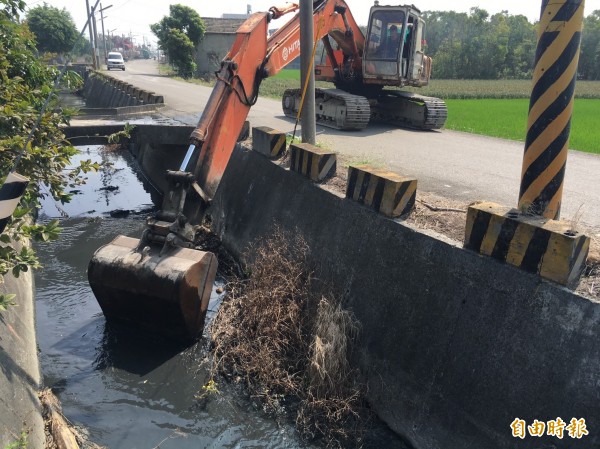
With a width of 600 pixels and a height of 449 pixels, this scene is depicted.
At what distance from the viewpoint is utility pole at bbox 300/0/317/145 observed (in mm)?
7102

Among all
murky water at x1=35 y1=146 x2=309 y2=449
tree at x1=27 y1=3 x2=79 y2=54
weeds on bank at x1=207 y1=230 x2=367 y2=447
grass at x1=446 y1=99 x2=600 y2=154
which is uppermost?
tree at x1=27 y1=3 x2=79 y2=54

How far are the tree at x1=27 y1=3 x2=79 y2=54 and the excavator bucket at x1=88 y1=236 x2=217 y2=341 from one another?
4550cm

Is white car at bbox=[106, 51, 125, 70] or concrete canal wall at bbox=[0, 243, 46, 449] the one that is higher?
white car at bbox=[106, 51, 125, 70]

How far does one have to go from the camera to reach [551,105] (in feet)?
12.6

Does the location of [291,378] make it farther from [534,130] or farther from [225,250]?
[225,250]

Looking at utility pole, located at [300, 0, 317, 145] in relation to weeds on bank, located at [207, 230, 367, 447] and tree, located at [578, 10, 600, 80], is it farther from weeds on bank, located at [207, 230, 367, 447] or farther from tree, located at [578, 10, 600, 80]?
tree, located at [578, 10, 600, 80]

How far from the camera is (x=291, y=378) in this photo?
4.90m

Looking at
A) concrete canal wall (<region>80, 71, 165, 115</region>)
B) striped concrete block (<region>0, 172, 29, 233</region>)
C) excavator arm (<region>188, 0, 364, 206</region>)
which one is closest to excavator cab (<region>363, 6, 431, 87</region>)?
excavator arm (<region>188, 0, 364, 206</region>)

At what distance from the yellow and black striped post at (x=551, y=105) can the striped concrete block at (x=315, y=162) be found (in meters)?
2.85

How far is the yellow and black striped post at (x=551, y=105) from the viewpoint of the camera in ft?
12.2

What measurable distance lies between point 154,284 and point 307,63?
4212 mm

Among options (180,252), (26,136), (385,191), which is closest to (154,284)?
(180,252)

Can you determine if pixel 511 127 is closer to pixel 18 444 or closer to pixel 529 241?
pixel 529 241

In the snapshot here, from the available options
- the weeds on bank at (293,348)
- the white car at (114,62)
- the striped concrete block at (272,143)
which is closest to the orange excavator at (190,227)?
the weeds on bank at (293,348)
